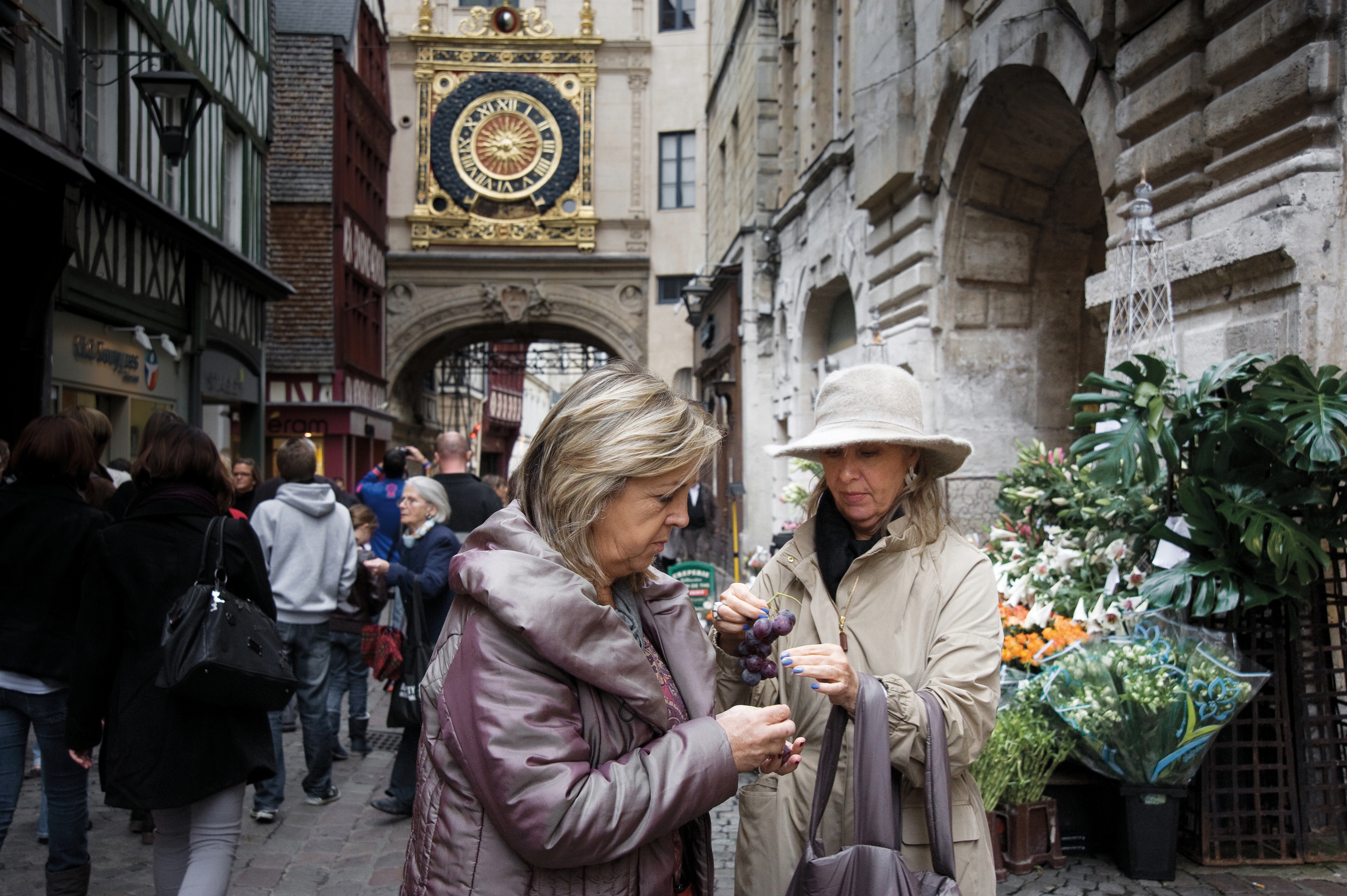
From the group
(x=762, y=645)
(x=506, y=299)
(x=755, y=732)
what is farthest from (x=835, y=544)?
Answer: (x=506, y=299)

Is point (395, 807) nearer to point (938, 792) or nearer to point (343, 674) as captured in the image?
point (343, 674)

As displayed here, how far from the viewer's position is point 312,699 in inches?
206

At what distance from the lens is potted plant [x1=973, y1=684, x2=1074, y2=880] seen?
3.81 m

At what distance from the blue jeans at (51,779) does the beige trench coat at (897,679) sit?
248cm

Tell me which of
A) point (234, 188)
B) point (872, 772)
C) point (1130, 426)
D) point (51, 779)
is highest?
point (234, 188)

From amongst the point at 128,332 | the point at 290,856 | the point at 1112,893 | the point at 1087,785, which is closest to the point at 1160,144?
the point at 1087,785

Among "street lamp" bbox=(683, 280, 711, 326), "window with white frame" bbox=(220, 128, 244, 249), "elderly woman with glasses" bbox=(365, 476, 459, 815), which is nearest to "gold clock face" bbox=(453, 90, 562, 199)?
"street lamp" bbox=(683, 280, 711, 326)

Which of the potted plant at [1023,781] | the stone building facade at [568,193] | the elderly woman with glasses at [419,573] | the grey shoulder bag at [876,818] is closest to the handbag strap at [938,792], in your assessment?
the grey shoulder bag at [876,818]

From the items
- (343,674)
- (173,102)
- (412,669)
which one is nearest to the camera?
(412,669)

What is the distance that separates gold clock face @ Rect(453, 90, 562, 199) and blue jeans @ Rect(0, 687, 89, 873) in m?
20.6

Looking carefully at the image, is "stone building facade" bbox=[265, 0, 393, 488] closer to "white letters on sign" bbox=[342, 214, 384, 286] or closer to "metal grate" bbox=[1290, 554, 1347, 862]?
"white letters on sign" bbox=[342, 214, 384, 286]

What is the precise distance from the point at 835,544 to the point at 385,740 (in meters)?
4.92

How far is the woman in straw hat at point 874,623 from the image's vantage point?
2.05 m

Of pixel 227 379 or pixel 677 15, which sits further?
pixel 677 15
